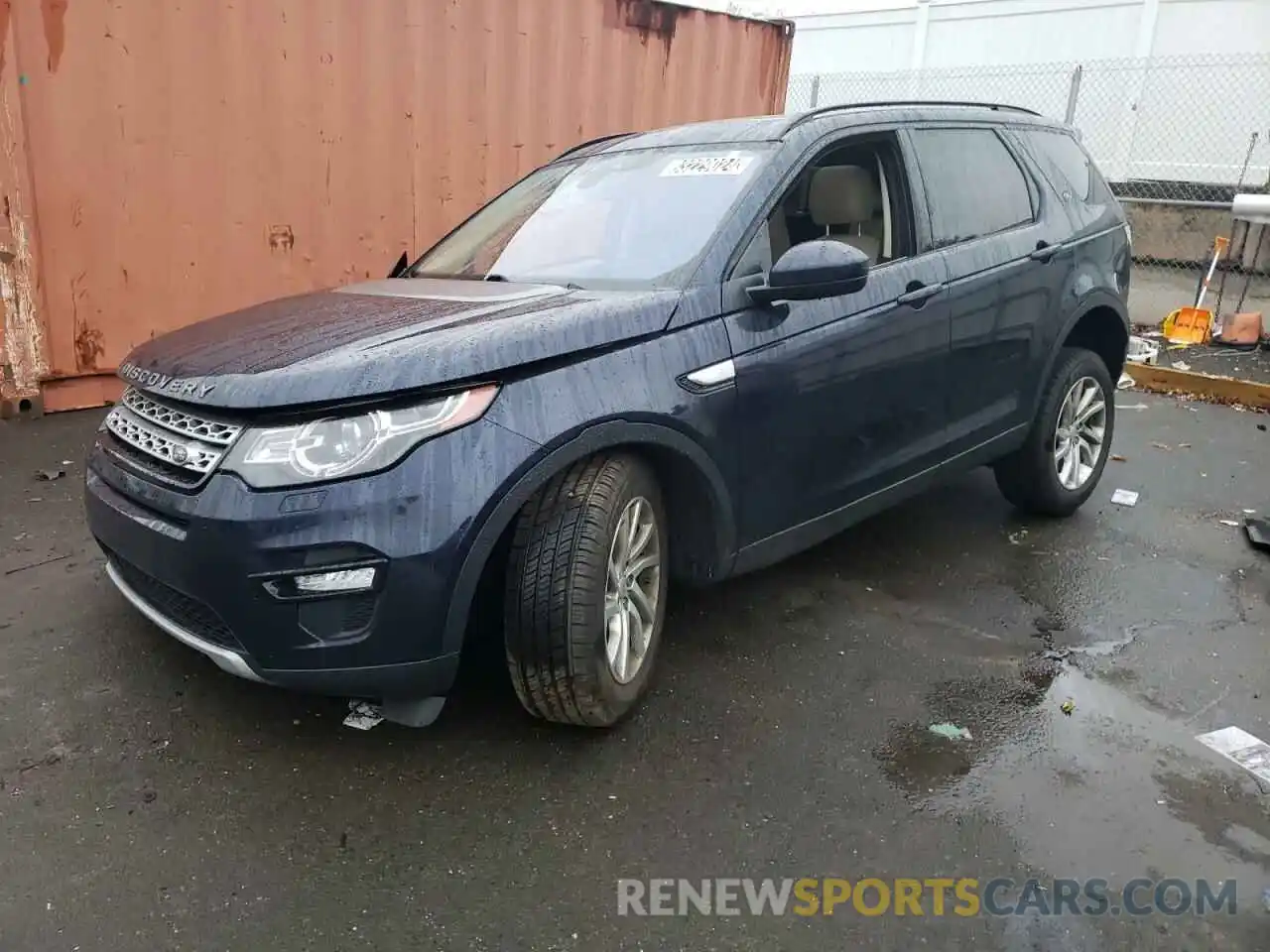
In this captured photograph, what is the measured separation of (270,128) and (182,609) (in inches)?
176

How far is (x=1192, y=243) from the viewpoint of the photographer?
9.62 meters

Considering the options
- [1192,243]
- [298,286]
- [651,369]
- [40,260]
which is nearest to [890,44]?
[1192,243]

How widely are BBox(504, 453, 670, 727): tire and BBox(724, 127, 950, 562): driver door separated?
54 centimetres

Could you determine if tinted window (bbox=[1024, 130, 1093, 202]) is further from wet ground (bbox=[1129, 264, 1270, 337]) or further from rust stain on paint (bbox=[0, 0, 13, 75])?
wet ground (bbox=[1129, 264, 1270, 337])

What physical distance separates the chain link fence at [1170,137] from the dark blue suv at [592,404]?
20.3ft

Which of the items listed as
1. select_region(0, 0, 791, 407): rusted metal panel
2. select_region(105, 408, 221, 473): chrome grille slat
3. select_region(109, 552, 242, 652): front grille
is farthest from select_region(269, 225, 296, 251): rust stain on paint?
select_region(109, 552, 242, 652): front grille

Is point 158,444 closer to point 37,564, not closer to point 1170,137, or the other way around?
point 37,564

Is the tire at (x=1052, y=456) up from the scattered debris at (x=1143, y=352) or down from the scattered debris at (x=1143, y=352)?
up

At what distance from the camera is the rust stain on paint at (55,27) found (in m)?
5.15

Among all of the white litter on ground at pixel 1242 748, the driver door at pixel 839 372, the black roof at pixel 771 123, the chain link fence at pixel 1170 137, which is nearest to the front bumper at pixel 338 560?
the driver door at pixel 839 372

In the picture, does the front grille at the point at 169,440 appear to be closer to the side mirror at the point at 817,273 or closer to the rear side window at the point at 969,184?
the side mirror at the point at 817,273

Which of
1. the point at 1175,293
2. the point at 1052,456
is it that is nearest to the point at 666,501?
the point at 1052,456

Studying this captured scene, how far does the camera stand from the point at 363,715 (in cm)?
281

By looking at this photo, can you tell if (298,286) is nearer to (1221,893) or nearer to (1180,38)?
(1221,893)
